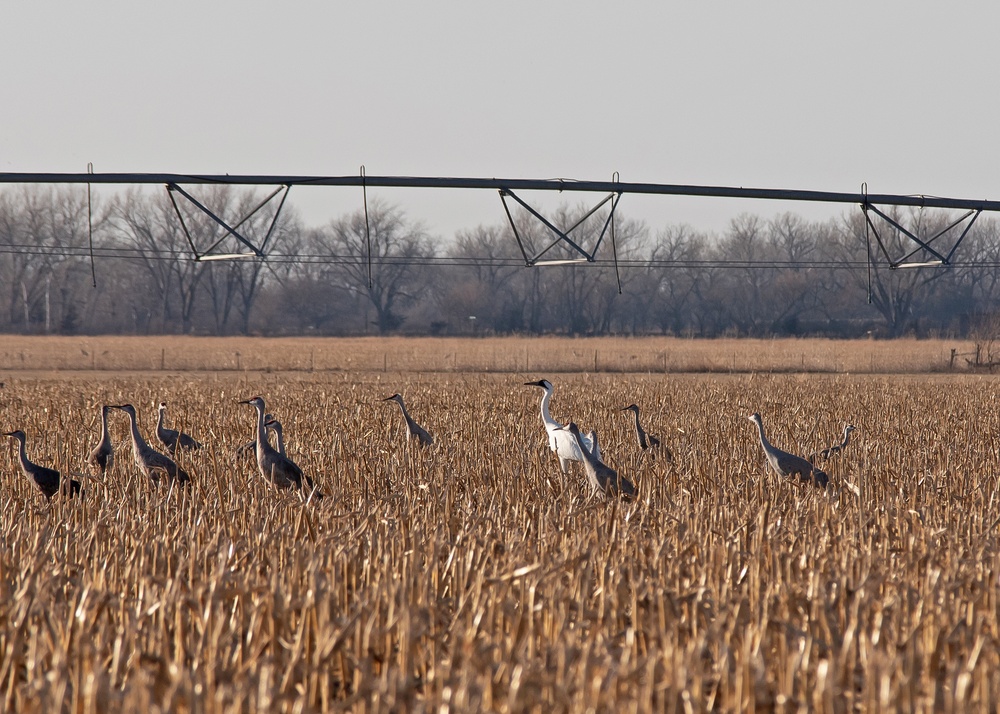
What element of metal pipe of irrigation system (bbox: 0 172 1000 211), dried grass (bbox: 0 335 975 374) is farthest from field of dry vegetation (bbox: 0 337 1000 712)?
dried grass (bbox: 0 335 975 374)

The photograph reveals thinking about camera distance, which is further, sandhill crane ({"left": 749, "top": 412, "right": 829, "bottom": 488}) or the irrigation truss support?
the irrigation truss support

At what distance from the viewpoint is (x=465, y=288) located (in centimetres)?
8506

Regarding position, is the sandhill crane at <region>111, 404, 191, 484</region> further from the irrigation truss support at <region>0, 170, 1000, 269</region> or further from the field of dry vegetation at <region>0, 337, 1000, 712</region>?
the irrigation truss support at <region>0, 170, 1000, 269</region>

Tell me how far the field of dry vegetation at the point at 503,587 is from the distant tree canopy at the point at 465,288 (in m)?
62.4

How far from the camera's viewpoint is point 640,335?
67688mm

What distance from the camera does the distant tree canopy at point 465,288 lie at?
76000 millimetres

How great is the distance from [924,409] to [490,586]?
568 inches

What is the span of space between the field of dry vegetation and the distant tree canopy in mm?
62370

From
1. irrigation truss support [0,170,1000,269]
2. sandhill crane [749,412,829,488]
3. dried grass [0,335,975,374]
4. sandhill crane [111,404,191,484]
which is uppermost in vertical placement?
irrigation truss support [0,170,1000,269]

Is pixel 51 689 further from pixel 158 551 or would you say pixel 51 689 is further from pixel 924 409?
pixel 924 409

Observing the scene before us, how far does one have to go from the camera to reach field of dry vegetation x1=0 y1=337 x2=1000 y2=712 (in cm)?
356

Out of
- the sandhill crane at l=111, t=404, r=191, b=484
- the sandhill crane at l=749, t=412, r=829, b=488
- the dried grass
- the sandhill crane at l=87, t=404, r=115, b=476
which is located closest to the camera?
the sandhill crane at l=111, t=404, r=191, b=484

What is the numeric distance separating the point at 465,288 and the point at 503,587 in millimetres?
80528

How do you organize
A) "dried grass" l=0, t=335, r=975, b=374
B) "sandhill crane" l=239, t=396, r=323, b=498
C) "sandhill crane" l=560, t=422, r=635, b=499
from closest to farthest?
"sandhill crane" l=560, t=422, r=635, b=499 → "sandhill crane" l=239, t=396, r=323, b=498 → "dried grass" l=0, t=335, r=975, b=374
